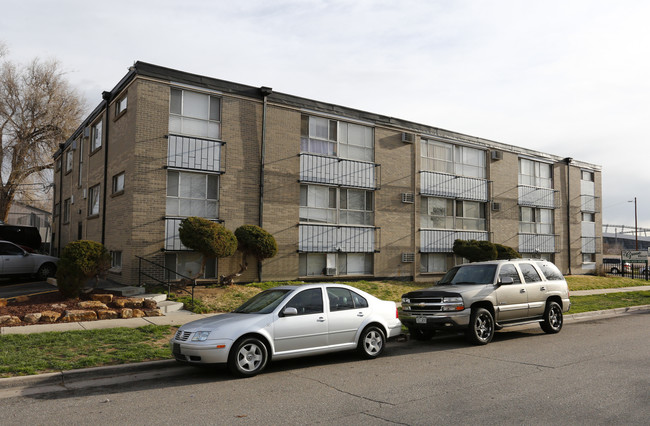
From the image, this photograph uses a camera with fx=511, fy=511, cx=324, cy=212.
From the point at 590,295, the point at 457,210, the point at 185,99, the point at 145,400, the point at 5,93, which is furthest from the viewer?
the point at 5,93

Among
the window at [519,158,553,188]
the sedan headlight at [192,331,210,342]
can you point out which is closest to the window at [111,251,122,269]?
the sedan headlight at [192,331,210,342]

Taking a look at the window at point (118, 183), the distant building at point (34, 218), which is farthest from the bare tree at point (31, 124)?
the window at point (118, 183)

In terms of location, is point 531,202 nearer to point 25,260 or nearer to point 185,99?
point 185,99

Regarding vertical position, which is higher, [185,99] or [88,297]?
[185,99]

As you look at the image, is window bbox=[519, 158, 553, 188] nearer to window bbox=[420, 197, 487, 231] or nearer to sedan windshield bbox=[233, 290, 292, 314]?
window bbox=[420, 197, 487, 231]

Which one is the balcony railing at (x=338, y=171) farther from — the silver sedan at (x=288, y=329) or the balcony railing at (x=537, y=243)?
the balcony railing at (x=537, y=243)

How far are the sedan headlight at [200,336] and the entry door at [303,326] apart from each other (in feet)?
3.38

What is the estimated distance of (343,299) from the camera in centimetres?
890

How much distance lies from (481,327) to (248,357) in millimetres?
5264

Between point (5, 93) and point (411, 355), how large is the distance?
35914mm

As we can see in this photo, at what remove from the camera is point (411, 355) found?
9445 millimetres

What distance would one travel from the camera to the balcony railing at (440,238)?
2395cm

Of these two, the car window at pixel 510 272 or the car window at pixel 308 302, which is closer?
the car window at pixel 308 302

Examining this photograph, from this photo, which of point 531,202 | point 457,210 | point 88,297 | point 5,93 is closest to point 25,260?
→ point 88,297
